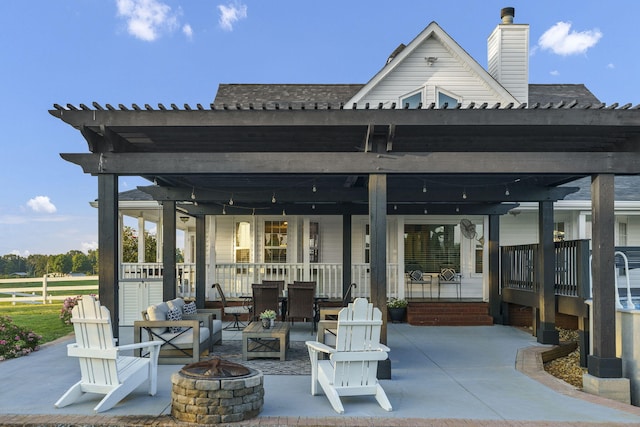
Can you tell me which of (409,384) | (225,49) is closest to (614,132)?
(409,384)

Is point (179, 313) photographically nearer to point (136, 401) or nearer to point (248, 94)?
point (136, 401)

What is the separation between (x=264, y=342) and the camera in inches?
326

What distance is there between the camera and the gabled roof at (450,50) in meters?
13.6

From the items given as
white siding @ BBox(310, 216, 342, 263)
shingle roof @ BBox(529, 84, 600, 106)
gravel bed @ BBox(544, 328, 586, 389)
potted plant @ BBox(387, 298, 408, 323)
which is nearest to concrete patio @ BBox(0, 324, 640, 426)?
gravel bed @ BBox(544, 328, 586, 389)

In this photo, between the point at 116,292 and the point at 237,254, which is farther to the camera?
the point at 237,254

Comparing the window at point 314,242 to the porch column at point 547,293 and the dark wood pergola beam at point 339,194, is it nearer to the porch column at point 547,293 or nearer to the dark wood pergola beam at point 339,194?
the dark wood pergola beam at point 339,194

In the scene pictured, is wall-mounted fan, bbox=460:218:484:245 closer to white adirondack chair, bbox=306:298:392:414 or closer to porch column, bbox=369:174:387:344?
porch column, bbox=369:174:387:344

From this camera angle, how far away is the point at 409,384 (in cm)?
670

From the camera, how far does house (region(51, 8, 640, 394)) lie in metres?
6.73

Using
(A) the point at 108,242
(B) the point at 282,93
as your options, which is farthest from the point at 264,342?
(B) the point at 282,93

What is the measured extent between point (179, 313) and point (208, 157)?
2.73 meters

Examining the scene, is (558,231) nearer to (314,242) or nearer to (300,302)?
(314,242)

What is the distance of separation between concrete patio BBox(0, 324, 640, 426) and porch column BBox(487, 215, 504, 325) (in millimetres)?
4180

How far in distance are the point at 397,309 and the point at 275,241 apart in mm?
4162
